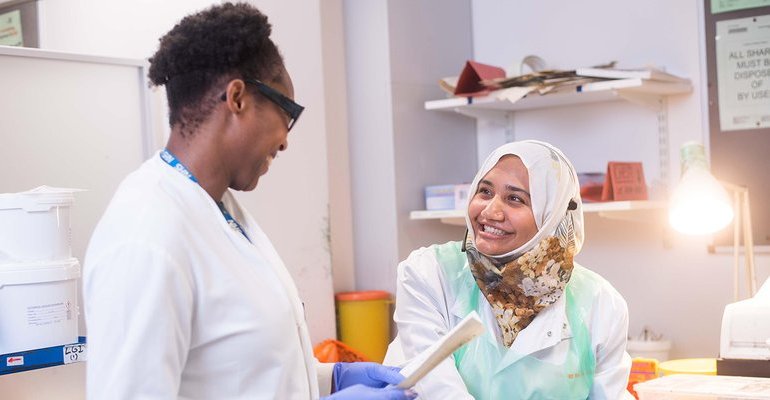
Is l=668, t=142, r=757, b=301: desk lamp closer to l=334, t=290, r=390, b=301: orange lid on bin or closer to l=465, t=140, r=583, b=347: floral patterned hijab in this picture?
l=465, t=140, r=583, b=347: floral patterned hijab

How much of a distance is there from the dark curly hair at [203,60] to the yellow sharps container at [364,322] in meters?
2.37

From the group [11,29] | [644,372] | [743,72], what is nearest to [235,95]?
[644,372]

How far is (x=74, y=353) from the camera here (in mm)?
2131

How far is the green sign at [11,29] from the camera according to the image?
13.0ft

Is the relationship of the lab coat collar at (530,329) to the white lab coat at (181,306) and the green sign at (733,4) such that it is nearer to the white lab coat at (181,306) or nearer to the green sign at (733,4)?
the white lab coat at (181,306)

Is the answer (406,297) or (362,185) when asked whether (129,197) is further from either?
(362,185)

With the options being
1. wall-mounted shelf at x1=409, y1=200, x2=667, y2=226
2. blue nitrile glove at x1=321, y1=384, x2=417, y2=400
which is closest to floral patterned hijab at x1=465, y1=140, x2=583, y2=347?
blue nitrile glove at x1=321, y1=384, x2=417, y2=400

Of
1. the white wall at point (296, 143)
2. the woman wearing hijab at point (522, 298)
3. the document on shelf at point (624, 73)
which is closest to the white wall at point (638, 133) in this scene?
the document on shelf at point (624, 73)

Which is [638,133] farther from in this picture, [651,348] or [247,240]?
[247,240]

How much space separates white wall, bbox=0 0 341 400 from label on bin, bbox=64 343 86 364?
1069 mm

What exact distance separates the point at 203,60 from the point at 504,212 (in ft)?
3.40

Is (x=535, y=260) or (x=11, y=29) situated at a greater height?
(x=11, y=29)

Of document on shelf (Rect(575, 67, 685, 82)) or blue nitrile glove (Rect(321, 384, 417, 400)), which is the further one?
document on shelf (Rect(575, 67, 685, 82))

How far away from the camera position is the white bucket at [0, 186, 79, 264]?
A: 82.0 inches
